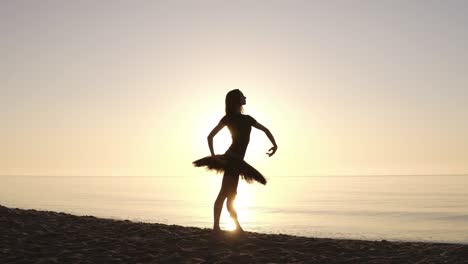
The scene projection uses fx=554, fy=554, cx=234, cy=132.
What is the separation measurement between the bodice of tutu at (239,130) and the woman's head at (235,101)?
128 millimetres

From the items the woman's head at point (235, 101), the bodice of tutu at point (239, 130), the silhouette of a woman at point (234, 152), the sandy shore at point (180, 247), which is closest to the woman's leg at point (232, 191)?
the silhouette of a woman at point (234, 152)

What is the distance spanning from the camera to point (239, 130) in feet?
37.2

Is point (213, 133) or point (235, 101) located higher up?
point (235, 101)

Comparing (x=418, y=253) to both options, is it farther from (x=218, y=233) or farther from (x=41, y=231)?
(x=41, y=231)

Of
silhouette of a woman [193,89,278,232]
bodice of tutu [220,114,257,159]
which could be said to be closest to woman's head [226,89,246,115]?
silhouette of a woman [193,89,278,232]

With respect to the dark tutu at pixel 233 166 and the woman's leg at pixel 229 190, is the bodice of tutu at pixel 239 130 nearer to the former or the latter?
the dark tutu at pixel 233 166

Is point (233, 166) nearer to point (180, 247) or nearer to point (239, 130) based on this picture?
point (239, 130)

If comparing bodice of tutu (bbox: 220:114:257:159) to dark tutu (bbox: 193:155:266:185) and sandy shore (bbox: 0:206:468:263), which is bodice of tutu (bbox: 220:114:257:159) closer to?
dark tutu (bbox: 193:155:266:185)

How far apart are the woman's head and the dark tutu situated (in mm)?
979

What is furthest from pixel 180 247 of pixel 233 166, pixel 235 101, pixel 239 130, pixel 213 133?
pixel 235 101

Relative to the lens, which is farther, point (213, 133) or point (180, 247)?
point (213, 133)

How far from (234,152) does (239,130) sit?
1.54 ft

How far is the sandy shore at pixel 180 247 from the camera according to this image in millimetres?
9453

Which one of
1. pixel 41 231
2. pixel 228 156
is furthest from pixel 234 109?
pixel 41 231
